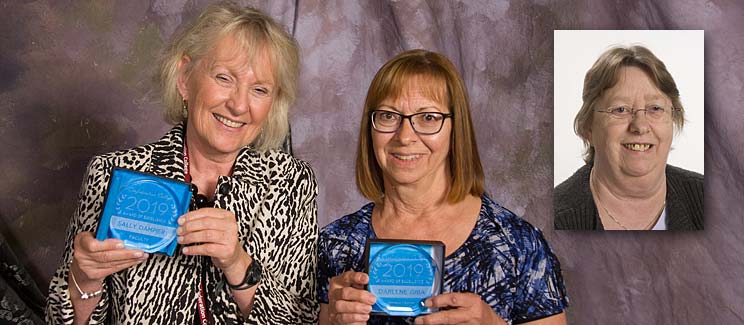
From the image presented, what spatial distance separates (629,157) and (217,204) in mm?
2500

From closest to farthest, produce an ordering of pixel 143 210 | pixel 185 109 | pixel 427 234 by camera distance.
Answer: pixel 143 210 < pixel 427 234 < pixel 185 109

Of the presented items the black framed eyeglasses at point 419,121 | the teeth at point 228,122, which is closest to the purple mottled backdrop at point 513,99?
the teeth at point 228,122

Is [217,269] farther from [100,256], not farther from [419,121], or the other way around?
[419,121]

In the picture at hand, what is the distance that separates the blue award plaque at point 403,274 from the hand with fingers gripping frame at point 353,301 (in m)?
0.02

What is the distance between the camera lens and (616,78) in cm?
412

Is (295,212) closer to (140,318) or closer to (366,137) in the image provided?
(366,137)

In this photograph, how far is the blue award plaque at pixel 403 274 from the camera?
75.0 inches

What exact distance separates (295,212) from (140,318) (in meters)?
0.47

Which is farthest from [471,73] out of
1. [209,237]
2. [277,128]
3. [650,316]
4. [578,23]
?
[209,237]

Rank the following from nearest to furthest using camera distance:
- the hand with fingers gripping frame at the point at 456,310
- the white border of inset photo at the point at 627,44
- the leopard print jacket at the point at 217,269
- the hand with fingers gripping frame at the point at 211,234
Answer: the hand with fingers gripping frame at the point at 456,310 → the hand with fingers gripping frame at the point at 211,234 → the leopard print jacket at the point at 217,269 → the white border of inset photo at the point at 627,44

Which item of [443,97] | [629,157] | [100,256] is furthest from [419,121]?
[629,157]

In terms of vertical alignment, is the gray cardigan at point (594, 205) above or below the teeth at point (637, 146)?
below

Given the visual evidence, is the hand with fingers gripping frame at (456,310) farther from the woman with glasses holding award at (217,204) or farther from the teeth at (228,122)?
the teeth at (228,122)

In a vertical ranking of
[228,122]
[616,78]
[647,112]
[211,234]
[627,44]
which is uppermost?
[627,44]
